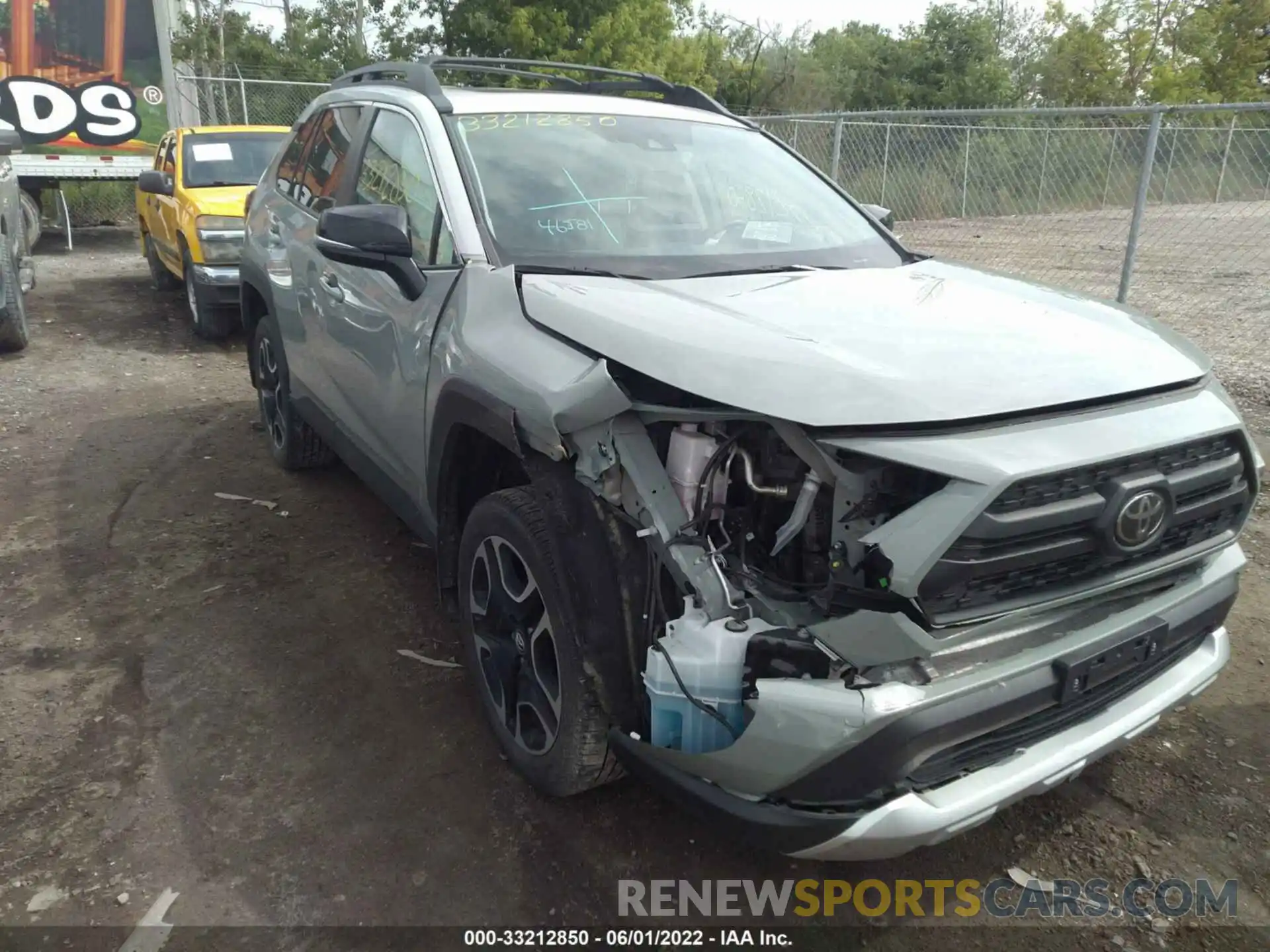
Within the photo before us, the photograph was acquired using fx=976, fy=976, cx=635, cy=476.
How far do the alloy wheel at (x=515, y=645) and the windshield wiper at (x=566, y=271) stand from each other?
2.51 feet

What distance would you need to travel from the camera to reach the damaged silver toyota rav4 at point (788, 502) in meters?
1.96

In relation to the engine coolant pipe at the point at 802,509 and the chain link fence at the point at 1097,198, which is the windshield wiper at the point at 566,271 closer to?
the engine coolant pipe at the point at 802,509

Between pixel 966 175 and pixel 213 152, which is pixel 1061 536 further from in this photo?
pixel 966 175

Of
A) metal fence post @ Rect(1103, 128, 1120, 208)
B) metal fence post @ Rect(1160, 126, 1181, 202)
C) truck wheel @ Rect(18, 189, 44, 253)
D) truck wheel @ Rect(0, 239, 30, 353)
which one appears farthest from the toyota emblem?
truck wheel @ Rect(18, 189, 44, 253)

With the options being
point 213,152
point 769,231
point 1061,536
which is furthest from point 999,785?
point 213,152

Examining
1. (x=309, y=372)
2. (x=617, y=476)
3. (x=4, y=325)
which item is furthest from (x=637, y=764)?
(x=4, y=325)

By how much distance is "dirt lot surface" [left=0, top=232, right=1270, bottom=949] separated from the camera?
2514mm

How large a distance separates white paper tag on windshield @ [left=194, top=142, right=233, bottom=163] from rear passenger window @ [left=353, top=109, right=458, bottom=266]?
666cm

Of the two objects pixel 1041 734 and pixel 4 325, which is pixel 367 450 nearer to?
pixel 1041 734

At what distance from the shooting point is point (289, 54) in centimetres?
2600

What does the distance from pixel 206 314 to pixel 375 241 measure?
6407 mm

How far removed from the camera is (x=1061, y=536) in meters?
2.03

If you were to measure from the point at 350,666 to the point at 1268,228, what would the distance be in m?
9.62

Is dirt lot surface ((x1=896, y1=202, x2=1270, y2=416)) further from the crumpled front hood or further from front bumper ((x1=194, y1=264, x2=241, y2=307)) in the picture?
front bumper ((x1=194, y1=264, x2=241, y2=307))
